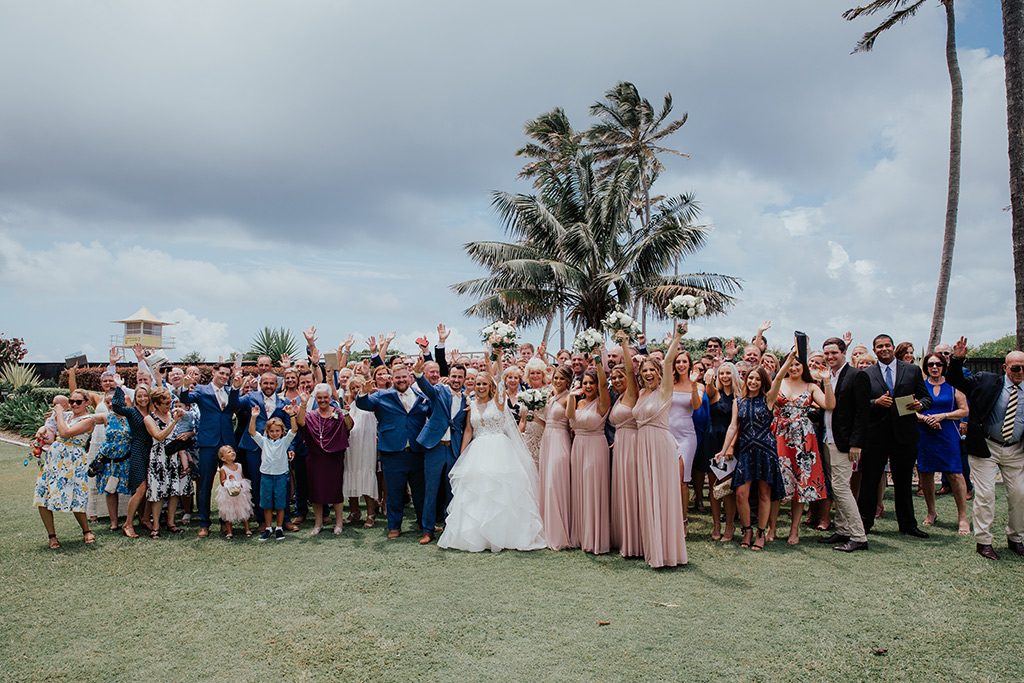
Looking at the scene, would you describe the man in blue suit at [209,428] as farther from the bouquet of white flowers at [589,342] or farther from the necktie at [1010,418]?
the necktie at [1010,418]

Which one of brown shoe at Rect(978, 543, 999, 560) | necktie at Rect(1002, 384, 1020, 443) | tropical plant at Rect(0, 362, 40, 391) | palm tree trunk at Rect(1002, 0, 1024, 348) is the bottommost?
brown shoe at Rect(978, 543, 999, 560)

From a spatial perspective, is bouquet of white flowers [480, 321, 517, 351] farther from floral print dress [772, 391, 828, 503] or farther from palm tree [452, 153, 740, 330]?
palm tree [452, 153, 740, 330]

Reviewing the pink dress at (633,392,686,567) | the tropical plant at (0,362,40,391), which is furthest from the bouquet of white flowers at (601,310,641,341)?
the tropical plant at (0,362,40,391)

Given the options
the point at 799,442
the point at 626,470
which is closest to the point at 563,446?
the point at 626,470

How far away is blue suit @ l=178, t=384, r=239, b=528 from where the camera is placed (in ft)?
27.6

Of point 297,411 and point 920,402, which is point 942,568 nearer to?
point 920,402

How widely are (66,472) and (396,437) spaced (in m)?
3.69

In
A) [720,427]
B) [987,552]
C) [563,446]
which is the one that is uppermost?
[720,427]

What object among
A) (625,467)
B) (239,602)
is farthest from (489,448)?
(239,602)

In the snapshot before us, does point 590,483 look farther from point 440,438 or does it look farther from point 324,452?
point 324,452

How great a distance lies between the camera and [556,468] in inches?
301

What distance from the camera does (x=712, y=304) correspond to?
2573 centimetres

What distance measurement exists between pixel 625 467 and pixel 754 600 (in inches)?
73.6

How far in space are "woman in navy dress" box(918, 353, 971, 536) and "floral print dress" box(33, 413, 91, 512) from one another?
989cm
